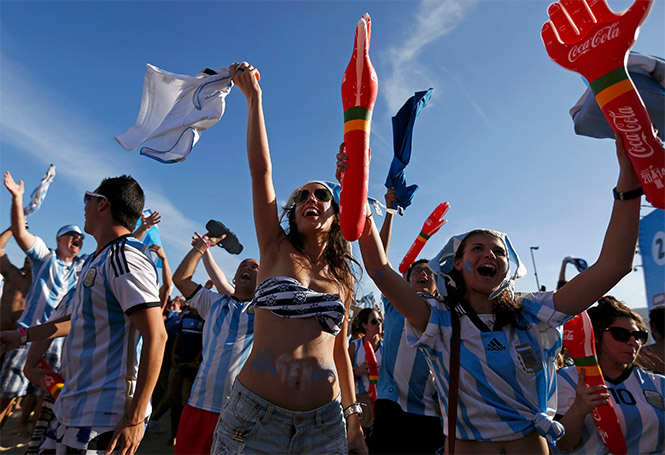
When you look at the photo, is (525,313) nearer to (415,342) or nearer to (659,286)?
(415,342)

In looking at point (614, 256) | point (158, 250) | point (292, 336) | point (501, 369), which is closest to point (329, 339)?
point (292, 336)

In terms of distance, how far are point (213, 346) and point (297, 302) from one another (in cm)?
213

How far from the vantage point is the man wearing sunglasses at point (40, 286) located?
198 inches

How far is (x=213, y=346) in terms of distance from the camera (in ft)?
11.8

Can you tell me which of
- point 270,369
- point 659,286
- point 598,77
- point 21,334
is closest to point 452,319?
point 270,369

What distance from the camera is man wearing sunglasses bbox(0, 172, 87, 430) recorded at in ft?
16.5

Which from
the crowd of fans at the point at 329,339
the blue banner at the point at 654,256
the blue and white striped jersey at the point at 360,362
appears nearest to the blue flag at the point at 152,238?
the crowd of fans at the point at 329,339

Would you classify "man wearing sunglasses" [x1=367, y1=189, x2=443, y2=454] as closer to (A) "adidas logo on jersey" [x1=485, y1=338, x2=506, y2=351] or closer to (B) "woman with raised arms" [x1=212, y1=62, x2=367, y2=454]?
(A) "adidas logo on jersey" [x1=485, y1=338, x2=506, y2=351]

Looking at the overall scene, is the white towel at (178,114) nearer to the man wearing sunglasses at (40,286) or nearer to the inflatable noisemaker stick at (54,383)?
the inflatable noisemaker stick at (54,383)

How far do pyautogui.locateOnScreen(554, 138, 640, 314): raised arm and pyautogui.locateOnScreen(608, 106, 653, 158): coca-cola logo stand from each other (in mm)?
153

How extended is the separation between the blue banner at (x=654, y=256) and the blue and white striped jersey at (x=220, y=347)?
7.08 meters

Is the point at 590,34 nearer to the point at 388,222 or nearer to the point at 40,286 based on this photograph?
the point at 388,222

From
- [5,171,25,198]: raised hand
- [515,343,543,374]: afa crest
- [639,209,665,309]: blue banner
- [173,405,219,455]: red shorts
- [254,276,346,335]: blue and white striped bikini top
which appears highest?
[639,209,665,309]: blue banner

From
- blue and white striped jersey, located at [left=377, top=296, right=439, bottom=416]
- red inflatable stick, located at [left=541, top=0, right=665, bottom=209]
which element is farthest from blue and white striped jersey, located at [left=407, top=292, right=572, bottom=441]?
blue and white striped jersey, located at [left=377, top=296, right=439, bottom=416]
